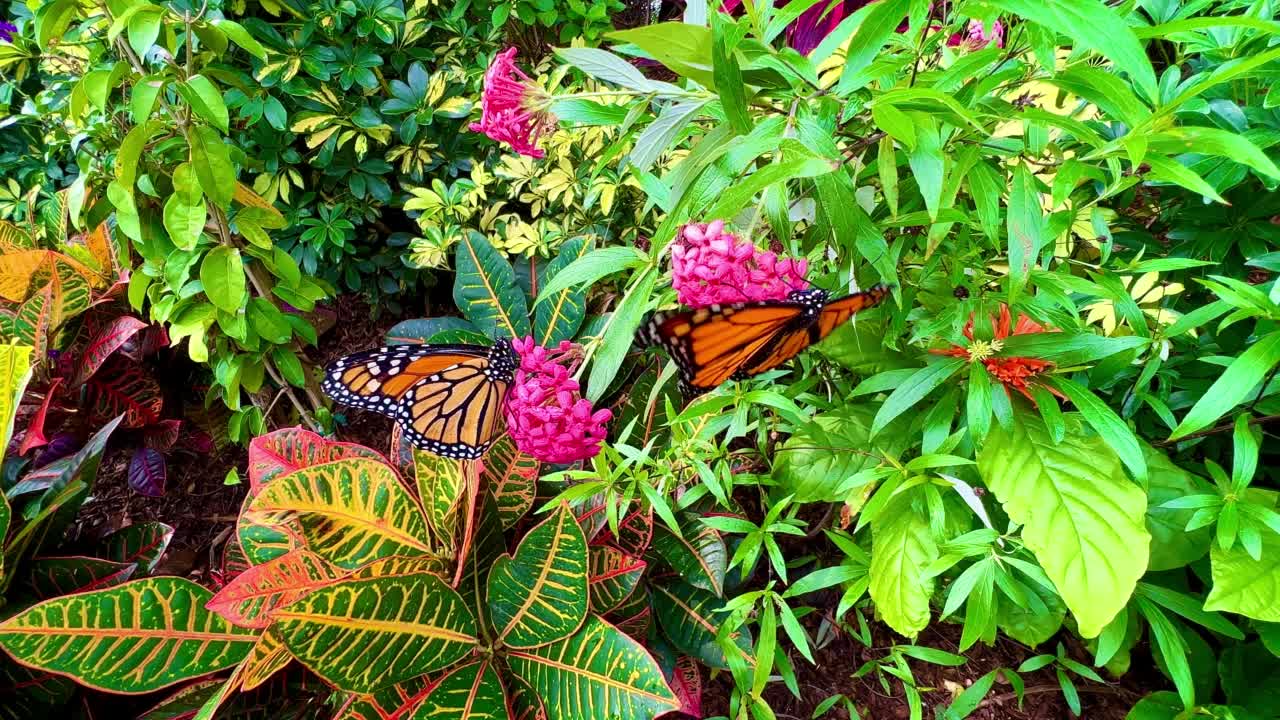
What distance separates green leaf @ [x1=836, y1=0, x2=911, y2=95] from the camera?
680 millimetres

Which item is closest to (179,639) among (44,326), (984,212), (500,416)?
(500,416)

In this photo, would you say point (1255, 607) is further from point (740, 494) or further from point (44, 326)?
point (44, 326)

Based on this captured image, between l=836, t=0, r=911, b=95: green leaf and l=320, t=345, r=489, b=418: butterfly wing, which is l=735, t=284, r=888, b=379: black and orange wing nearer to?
l=836, t=0, r=911, b=95: green leaf

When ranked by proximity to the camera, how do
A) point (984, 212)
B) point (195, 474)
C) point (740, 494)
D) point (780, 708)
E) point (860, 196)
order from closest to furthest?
point (984, 212), point (860, 196), point (780, 708), point (740, 494), point (195, 474)

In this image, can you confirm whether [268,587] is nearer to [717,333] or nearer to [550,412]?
[550,412]

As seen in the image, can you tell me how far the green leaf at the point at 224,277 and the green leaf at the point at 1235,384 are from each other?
1952mm

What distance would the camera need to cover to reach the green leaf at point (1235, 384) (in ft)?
2.96

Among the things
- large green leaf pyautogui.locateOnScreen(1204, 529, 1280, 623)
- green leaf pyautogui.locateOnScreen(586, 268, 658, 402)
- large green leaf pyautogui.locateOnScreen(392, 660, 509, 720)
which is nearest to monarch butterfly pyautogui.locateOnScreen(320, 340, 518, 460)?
large green leaf pyautogui.locateOnScreen(392, 660, 509, 720)

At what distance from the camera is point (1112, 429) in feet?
3.02

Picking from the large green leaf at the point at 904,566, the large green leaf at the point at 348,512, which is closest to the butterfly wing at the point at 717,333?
the large green leaf at the point at 904,566

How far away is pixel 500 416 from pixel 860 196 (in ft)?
3.22

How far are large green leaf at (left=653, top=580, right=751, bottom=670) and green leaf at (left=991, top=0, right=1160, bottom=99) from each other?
1.26 m

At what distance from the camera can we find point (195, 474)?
2.49 m

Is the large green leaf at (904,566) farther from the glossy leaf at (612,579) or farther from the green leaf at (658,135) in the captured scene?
the green leaf at (658,135)
